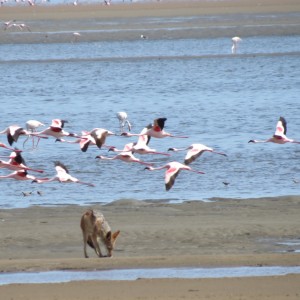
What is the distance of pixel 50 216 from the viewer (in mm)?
13336

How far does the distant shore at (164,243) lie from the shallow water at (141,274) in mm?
174

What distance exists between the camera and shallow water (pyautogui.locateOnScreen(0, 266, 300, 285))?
9523 mm

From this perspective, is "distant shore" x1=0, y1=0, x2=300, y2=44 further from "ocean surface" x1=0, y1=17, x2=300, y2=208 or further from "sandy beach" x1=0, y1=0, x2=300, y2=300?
"sandy beach" x1=0, y1=0, x2=300, y2=300

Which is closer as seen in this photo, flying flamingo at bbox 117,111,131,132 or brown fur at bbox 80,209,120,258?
brown fur at bbox 80,209,120,258

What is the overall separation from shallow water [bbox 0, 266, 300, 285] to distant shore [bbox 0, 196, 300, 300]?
174 mm

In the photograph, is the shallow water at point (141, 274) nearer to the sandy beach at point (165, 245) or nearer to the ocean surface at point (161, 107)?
the sandy beach at point (165, 245)

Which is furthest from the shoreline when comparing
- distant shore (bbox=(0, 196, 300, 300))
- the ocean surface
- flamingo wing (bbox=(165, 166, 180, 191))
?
the ocean surface

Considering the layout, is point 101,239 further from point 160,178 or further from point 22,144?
point 22,144

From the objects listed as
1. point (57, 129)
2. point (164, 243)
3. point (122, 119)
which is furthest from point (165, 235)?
point (122, 119)

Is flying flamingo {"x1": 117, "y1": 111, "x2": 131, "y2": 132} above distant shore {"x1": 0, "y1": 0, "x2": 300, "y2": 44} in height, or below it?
above

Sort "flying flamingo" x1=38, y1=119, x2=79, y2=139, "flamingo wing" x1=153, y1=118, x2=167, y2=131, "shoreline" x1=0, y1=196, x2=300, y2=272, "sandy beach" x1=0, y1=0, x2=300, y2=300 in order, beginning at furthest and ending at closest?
1. "flying flamingo" x1=38, y1=119, x2=79, y2=139
2. "flamingo wing" x1=153, y1=118, x2=167, y2=131
3. "shoreline" x1=0, y1=196, x2=300, y2=272
4. "sandy beach" x1=0, y1=0, x2=300, y2=300

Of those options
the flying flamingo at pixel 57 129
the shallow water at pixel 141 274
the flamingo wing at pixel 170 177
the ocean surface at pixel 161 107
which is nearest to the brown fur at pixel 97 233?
the shallow water at pixel 141 274

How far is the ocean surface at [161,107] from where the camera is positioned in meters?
15.6

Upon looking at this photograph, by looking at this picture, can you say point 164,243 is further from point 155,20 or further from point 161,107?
point 155,20
